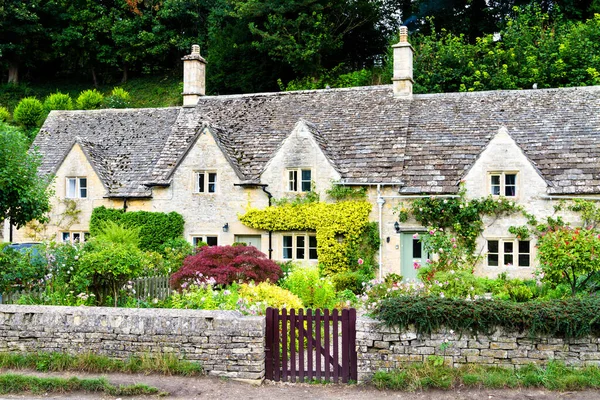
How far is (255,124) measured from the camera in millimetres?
27953

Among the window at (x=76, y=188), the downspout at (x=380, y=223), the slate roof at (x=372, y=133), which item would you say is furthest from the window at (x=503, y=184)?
the window at (x=76, y=188)

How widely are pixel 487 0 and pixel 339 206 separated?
30.2 meters

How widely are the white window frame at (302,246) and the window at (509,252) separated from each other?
6922mm

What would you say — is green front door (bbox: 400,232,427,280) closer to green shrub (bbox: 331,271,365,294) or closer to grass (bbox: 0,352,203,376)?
green shrub (bbox: 331,271,365,294)

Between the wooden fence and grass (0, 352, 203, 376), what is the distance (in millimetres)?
4099

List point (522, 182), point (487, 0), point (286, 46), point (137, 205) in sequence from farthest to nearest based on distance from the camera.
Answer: point (487, 0), point (286, 46), point (137, 205), point (522, 182)

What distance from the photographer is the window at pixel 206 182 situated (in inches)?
1008

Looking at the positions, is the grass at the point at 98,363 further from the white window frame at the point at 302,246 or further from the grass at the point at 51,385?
the white window frame at the point at 302,246

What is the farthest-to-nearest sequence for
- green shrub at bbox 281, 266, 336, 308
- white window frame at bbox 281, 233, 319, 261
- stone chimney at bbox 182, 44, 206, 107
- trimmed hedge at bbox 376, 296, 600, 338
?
1. stone chimney at bbox 182, 44, 206, 107
2. white window frame at bbox 281, 233, 319, 261
3. green shrub at bbox 281, 266, 336, 308
4. trimmed hedge at bbox 376, 296, 600, 338

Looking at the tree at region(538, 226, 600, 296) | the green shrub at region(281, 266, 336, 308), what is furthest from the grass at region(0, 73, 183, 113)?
the tree at region(538, 226, 600, 296)

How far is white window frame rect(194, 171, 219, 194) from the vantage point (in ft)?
83.9

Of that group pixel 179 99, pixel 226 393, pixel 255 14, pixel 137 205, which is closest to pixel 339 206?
pixel 137 205

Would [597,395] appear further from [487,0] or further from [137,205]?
[487,0]

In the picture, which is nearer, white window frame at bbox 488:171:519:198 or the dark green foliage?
the dark green foliage
